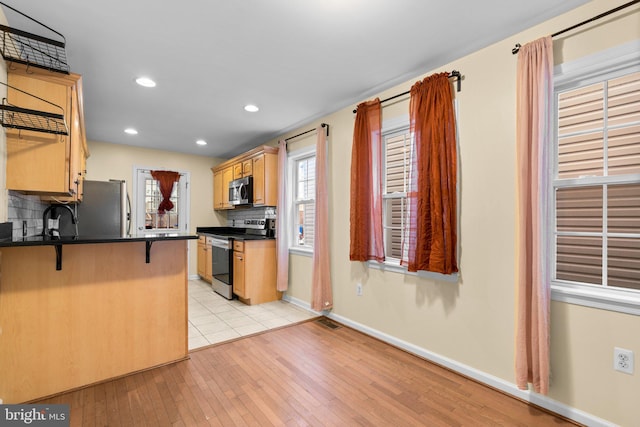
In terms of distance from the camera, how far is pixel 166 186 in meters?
5.59

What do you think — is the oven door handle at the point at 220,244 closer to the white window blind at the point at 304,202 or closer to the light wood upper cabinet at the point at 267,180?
the light wood upper cabinet at the point at 267,180

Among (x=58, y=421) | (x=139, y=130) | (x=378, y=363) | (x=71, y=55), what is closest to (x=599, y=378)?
(x=378, y=363)

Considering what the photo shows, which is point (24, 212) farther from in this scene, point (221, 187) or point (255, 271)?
point (221, 187)

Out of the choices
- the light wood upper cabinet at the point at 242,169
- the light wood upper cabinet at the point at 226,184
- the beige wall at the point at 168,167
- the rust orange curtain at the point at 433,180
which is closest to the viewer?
the rust orange curtain at the point at 433,180

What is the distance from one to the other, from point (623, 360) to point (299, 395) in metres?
1.97

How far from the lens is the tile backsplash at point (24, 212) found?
7.19 feet

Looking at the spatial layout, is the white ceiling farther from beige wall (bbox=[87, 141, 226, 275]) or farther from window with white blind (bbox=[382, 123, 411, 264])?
beige wall (bbox=[87, 141, 226, 275])

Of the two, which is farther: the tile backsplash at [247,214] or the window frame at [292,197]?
the tile backsplash at [247,214]

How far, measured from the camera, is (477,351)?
2.21m

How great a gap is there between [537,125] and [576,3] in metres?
0.76

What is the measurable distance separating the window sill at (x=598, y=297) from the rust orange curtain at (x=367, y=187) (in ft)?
4.67

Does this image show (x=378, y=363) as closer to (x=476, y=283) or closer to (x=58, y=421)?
(x=476, y=283)

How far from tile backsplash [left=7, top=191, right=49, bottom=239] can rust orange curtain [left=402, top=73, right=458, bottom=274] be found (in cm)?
315

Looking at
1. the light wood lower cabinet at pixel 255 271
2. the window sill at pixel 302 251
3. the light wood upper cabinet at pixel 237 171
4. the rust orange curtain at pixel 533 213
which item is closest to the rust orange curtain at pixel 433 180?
the rust orange curtain at pixel 533 213
